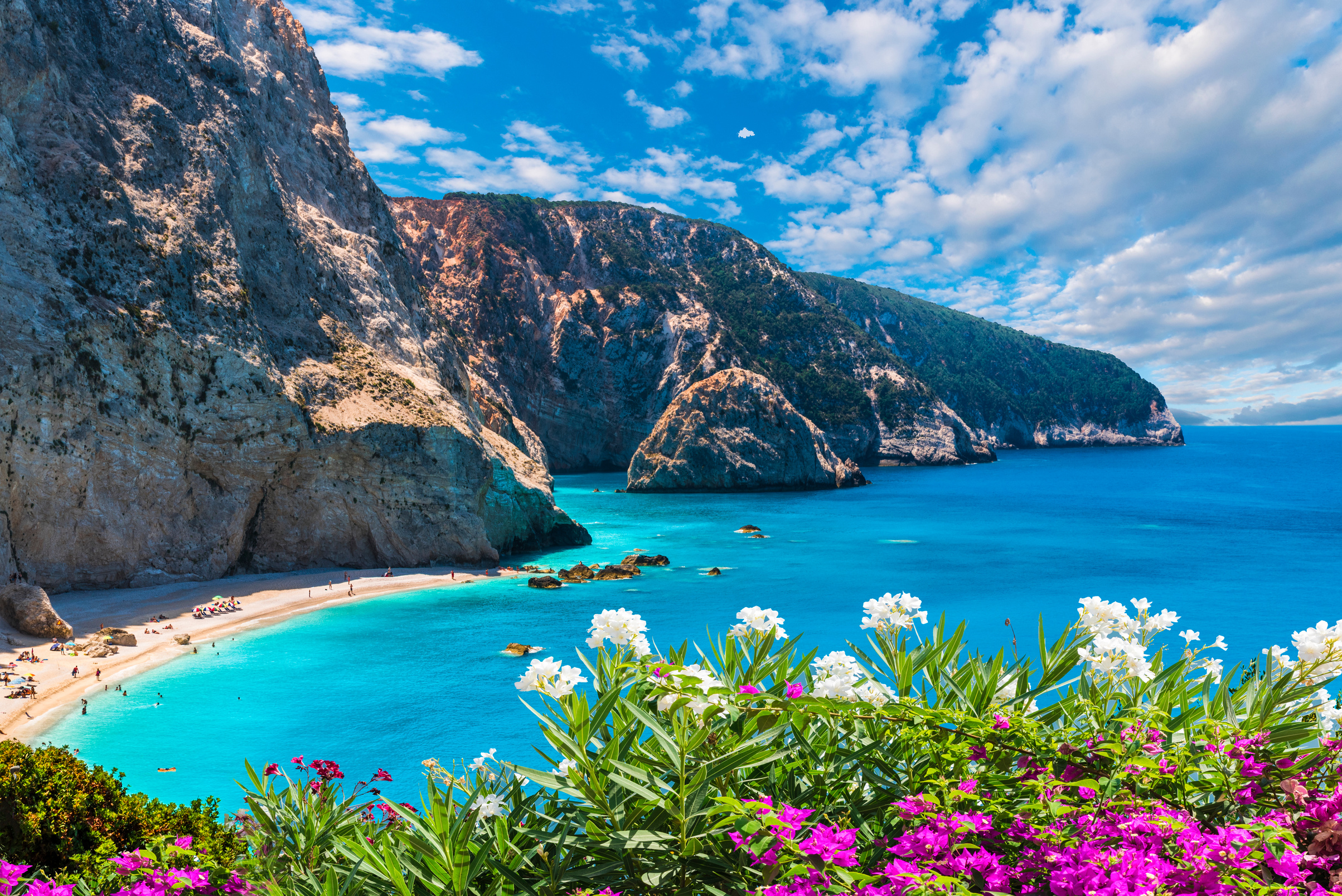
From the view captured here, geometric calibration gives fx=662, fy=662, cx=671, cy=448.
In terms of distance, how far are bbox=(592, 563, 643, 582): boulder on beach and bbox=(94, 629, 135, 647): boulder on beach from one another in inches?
874

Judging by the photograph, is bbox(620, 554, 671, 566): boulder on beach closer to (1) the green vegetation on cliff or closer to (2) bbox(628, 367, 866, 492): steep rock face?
(2) bbox(628, 367, 866, 492): steep rock face

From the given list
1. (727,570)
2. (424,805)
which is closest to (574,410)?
(727,570)

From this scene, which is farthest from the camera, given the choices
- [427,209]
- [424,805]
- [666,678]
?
[427,209]

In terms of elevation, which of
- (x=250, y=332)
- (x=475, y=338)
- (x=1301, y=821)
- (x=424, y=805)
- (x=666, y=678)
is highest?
(x=475, y=338)

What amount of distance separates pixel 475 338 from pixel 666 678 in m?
114

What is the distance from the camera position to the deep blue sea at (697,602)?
63.2 feet

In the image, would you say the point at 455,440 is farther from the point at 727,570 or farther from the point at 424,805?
the point at 424,805

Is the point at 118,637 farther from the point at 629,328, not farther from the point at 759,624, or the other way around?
the point at 629,328

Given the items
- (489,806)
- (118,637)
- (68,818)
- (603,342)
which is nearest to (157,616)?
(118,637)

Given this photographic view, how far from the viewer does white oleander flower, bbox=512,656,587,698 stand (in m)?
3.24

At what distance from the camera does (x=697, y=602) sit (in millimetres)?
35875

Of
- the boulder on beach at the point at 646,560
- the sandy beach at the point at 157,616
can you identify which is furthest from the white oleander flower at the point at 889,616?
the boulder on beach at the point at 646,560

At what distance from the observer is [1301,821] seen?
285cm

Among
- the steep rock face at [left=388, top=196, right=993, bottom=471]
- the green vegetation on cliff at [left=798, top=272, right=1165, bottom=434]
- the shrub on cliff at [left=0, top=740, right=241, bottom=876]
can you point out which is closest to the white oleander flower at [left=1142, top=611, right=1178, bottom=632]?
the shrub on cliff at [left=0, top=740, right=241, bottom=876]
